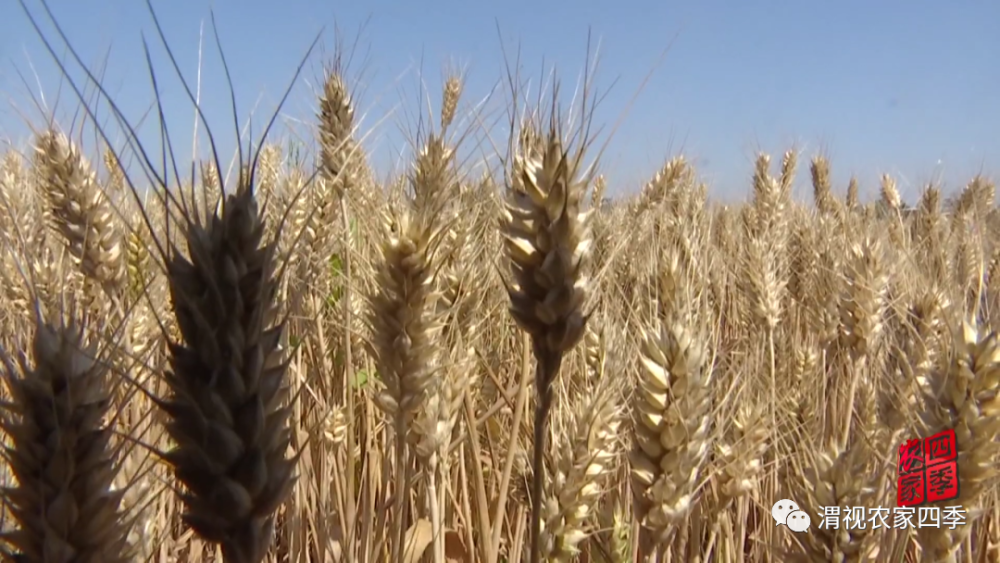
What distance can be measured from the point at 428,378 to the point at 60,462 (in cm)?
69

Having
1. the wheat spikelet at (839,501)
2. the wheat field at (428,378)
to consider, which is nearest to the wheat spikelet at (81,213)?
the wheat field at (428,378)

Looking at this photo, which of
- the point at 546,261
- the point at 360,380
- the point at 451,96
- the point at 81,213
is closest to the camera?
the point at 546,261

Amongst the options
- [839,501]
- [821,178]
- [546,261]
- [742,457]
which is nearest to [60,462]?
[546,261]

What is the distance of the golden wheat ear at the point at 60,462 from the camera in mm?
795

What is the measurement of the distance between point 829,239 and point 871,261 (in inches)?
32.5

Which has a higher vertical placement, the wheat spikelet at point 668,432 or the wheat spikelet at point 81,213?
the wheat spikelet at point 81,213

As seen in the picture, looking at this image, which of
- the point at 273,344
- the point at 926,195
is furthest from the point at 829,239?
the point at 273,344

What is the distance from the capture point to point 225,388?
0.75m

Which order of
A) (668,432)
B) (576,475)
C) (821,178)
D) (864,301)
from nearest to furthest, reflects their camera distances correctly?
(668,432) < (576,475) < (864,301) < (821,178)

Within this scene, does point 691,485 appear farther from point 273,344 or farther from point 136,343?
point 136,343

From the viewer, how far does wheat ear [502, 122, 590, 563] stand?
104 cm

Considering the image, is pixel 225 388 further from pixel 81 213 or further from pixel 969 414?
pixel 81 213

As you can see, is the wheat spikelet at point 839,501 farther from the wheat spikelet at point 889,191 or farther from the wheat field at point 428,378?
the wheat spikelet at point 889,191

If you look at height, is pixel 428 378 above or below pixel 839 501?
above
